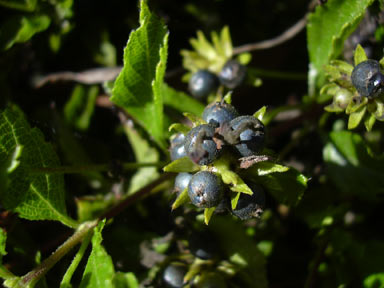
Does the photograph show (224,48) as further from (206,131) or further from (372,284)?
(372,284)

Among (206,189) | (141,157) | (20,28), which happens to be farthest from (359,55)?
(20,28)

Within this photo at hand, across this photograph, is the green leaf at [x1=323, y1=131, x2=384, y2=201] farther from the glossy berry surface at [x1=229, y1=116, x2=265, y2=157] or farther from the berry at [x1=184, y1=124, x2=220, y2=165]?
the berry at [x1=184, y1=124, x2=220, y2=165]

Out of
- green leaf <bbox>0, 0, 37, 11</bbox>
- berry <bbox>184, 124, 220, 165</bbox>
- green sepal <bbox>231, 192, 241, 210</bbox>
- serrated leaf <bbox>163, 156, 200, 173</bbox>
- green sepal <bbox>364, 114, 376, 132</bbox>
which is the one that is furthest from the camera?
green leaf <bbox>0, 0, 37, 11</bbox>

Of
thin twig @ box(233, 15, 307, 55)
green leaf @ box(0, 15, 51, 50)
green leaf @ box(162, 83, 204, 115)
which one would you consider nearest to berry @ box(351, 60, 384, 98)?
green leaf @ box(162, 83, 204, 115)

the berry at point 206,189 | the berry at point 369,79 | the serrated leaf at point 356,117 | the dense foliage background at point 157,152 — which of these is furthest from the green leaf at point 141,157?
the berry at point 369,79

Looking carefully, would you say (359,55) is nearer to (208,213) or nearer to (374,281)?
(208,213)
